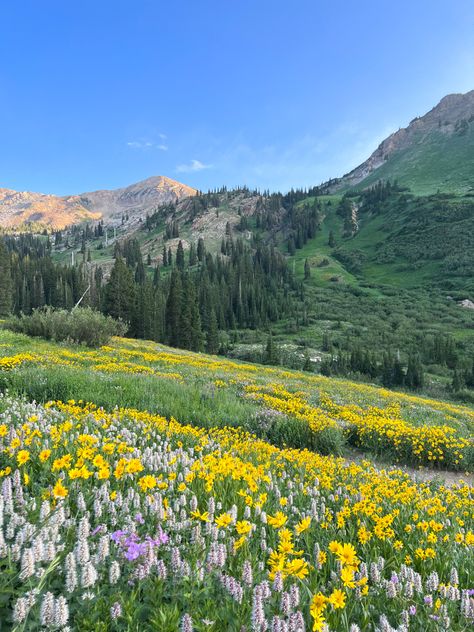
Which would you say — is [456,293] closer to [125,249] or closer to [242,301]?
[242,301]

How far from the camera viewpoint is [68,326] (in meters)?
25.4

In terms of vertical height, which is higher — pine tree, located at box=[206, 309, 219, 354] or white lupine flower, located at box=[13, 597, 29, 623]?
white lupine flower, located at box=[13, 597, 29, 623]

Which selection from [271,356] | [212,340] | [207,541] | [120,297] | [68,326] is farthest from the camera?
[212,340]

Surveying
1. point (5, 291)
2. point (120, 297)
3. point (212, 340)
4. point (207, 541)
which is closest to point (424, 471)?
point (207, 541)

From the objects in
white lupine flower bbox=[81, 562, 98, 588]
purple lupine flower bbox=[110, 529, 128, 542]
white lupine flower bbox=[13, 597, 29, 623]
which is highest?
white lupine flower bbox=[13, 597, 29, 623]

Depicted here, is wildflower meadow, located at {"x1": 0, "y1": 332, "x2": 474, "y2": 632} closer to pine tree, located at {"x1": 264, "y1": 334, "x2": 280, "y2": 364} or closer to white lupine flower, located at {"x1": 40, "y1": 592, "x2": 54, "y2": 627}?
white lupine flower, located at {"x1": 40, "y1": 592, "x2": 54, "y2": 627}

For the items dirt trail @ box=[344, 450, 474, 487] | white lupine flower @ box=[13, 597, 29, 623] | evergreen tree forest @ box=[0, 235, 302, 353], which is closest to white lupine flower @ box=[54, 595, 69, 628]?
white lupine flower @ box=[13, 597, 29, 623]

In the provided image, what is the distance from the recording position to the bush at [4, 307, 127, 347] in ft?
83.5

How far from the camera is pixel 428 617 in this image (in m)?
2.41

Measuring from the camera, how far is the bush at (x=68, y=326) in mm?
25453

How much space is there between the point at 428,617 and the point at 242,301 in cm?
12185

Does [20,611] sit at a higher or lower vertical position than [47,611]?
higher

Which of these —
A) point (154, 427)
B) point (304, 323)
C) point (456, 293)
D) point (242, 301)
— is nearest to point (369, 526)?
point (154, 427)

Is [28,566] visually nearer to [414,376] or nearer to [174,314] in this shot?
[414,376]
